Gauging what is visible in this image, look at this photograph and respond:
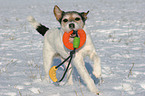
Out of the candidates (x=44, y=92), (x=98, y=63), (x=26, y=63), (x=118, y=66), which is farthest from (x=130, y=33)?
(x=44, y=92)

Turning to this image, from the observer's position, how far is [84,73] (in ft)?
9.82

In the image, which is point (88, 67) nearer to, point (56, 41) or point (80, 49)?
point (56, 41)

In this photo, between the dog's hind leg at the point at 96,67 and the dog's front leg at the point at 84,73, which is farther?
the dog's hind leg at the point at 96,67

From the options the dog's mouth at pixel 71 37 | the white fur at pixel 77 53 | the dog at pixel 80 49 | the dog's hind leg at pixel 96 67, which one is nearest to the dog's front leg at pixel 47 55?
the white fur at pixel 77 53

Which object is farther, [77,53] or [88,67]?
[88,67]

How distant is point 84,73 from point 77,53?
365mm

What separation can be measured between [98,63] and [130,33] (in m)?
5.45

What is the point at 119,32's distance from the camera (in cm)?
849

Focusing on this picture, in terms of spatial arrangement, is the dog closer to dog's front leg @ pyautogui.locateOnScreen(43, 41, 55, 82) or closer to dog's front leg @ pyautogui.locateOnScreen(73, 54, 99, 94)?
dog's front leg @ pyautogui.locateOnScreen(73, 54, 99, 94)

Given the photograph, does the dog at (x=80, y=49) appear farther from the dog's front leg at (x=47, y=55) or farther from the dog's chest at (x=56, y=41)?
the dog's front leg at (x=47, y=55)

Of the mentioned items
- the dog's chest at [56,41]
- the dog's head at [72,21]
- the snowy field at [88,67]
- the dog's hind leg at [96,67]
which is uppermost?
Result: the dog's head at [72,21]

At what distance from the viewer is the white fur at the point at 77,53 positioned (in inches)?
118

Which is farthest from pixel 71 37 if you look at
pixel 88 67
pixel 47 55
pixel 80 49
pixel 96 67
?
pixel 88 67

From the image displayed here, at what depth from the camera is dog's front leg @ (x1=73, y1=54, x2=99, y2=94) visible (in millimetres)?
2926
